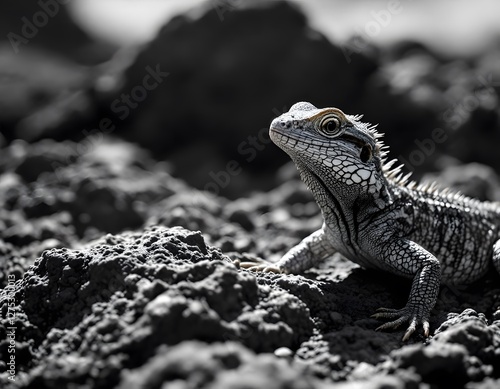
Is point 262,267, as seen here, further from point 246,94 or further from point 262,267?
point 246,94

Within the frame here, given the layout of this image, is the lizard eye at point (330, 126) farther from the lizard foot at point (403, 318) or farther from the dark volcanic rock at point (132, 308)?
the lizard foot at point (403, 318)

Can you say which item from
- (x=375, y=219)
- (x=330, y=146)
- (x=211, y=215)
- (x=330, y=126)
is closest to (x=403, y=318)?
(x=375, y=219)

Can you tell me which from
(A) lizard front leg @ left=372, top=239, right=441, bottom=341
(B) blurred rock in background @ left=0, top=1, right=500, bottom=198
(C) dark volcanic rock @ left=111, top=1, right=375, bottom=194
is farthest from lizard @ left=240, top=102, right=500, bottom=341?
(C) dark volcanic rock @ left=111, top=1, right=375, bottom=194

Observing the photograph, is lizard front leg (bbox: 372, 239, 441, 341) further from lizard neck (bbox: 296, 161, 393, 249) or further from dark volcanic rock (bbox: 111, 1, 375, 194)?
dark volcanic rock (bbox: 111, 1, 375, 194)

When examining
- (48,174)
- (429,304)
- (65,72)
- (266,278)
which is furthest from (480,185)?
(65,72)

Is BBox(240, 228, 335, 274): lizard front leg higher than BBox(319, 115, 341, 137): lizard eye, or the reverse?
BBox(319, 115, 341, 137): lizard eye

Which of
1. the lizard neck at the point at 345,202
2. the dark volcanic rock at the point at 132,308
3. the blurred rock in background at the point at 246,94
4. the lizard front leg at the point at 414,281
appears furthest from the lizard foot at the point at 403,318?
the blurred rock in background at the point at 246,94
